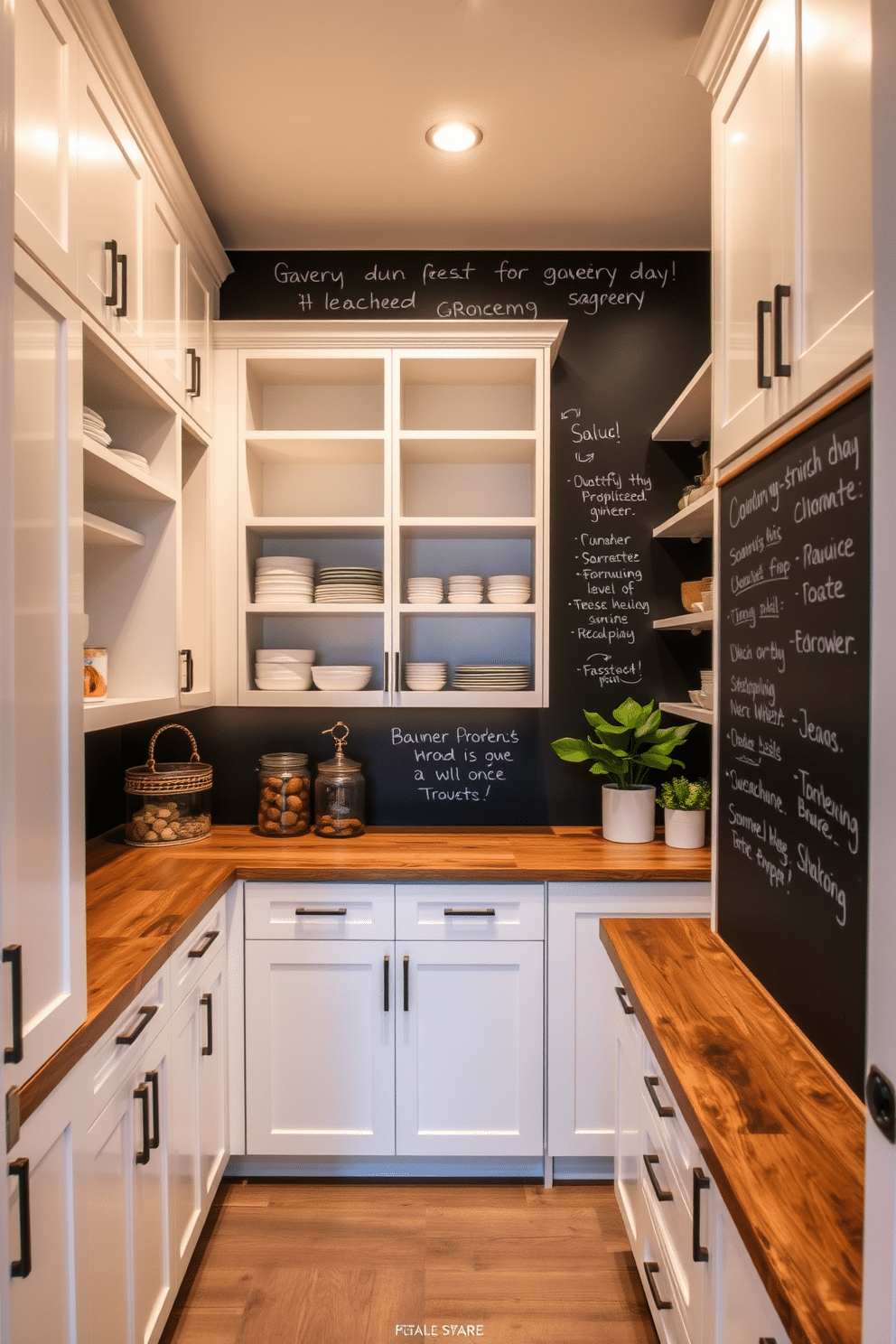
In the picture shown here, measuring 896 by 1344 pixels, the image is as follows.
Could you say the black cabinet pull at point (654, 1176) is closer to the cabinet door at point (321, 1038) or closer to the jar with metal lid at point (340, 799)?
the cabinet door at point (321, 1038)

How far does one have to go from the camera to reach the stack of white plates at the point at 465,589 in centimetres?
265

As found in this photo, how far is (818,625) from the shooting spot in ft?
3.99

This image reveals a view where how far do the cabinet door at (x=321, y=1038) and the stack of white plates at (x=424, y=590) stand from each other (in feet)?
3.45

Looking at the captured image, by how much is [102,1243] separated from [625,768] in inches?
70.5

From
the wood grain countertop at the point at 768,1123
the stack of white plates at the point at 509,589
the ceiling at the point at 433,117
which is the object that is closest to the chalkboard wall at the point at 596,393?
the ceiling at the point at 433,117

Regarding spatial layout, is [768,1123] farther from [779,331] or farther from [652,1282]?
[779,331]

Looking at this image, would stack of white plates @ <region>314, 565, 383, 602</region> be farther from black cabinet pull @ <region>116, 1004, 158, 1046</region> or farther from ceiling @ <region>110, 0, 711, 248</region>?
black cabinet pull @ <region>116, 1004, 158, 1046</region>

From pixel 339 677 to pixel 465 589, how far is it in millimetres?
493

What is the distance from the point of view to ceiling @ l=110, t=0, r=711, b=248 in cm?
183

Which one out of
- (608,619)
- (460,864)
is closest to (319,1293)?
(460,864)

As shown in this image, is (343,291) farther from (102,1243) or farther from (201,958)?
(102,1243)

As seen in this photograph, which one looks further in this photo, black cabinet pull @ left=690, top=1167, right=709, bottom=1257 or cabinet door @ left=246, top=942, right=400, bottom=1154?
cabinet door @ left=246, top=942, right=400, bottom=1154

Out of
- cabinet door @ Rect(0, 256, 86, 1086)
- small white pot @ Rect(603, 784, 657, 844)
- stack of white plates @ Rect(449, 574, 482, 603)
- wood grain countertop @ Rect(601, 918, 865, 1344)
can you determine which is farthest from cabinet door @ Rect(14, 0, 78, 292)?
small white pot @ Rect(603, 784, 657, 844)

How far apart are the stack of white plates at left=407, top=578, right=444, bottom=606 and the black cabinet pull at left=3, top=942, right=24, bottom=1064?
1.76 meters
